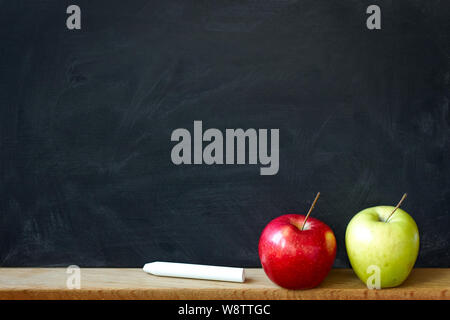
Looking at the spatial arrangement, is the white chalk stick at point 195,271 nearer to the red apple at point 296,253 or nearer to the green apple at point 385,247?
the red apple at point 296,253

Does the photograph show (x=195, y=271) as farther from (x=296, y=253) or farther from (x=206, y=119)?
(x=206, y=119)

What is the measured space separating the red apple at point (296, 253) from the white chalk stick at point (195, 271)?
0.08 metres

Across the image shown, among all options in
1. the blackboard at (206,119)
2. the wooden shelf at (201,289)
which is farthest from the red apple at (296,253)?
the blackboard at (206,119)

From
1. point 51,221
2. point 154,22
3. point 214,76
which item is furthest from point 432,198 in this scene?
point 51,221

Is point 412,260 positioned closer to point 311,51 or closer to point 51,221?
point 311,51

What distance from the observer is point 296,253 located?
71 cm

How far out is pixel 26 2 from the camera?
0.87 m

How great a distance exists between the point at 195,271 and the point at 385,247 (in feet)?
1.25

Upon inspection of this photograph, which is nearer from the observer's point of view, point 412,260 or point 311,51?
point 412,260

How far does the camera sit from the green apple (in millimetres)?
711

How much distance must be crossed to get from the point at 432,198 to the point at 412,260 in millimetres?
205

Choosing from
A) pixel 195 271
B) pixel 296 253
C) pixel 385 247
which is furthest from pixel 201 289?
pixel 385 247
